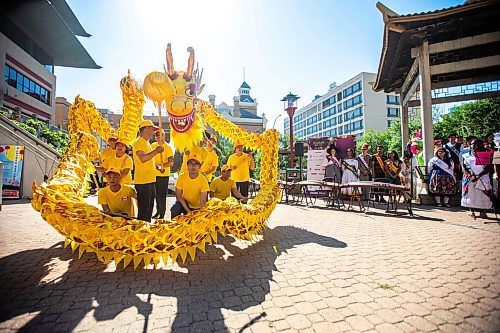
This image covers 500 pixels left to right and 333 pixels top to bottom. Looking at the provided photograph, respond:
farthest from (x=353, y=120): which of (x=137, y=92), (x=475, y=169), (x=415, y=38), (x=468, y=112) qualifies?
(x=137, y=92)

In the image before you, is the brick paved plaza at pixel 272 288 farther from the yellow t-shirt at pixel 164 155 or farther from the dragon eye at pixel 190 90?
the dragon eye at pixel 190 90

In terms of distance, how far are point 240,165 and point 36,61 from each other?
22.9 meters

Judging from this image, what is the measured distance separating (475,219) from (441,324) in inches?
193

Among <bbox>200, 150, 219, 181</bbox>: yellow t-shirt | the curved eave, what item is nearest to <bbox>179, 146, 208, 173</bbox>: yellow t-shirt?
<bbox>200, 150, 219, 181</bbox>: yellow t-shirt

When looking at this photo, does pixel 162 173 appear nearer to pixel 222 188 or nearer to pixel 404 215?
pixel 222 188

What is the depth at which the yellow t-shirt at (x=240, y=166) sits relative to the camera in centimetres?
503

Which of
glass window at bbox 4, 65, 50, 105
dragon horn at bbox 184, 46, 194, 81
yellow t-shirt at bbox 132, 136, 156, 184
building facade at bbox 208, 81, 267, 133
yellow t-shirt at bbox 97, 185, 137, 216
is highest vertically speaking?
building facade at bbox 208, 81, 267, 133

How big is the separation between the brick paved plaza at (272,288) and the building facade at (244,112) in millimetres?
34477

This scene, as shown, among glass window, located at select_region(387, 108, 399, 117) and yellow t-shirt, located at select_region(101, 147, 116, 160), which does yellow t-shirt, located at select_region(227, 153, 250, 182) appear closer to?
yellow t-shirt, located at select_region(101, 147, 116, 160)

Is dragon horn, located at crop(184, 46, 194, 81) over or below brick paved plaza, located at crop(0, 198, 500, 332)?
over

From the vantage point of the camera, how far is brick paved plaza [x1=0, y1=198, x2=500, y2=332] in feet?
5.89

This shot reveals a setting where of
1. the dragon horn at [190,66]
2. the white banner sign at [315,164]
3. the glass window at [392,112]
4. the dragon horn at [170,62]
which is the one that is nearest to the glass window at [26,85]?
the dragon horn at [170,62]

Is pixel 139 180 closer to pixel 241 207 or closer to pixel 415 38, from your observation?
pixel 241 207

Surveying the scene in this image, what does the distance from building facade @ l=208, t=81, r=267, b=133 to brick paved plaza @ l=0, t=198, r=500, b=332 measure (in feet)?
113
